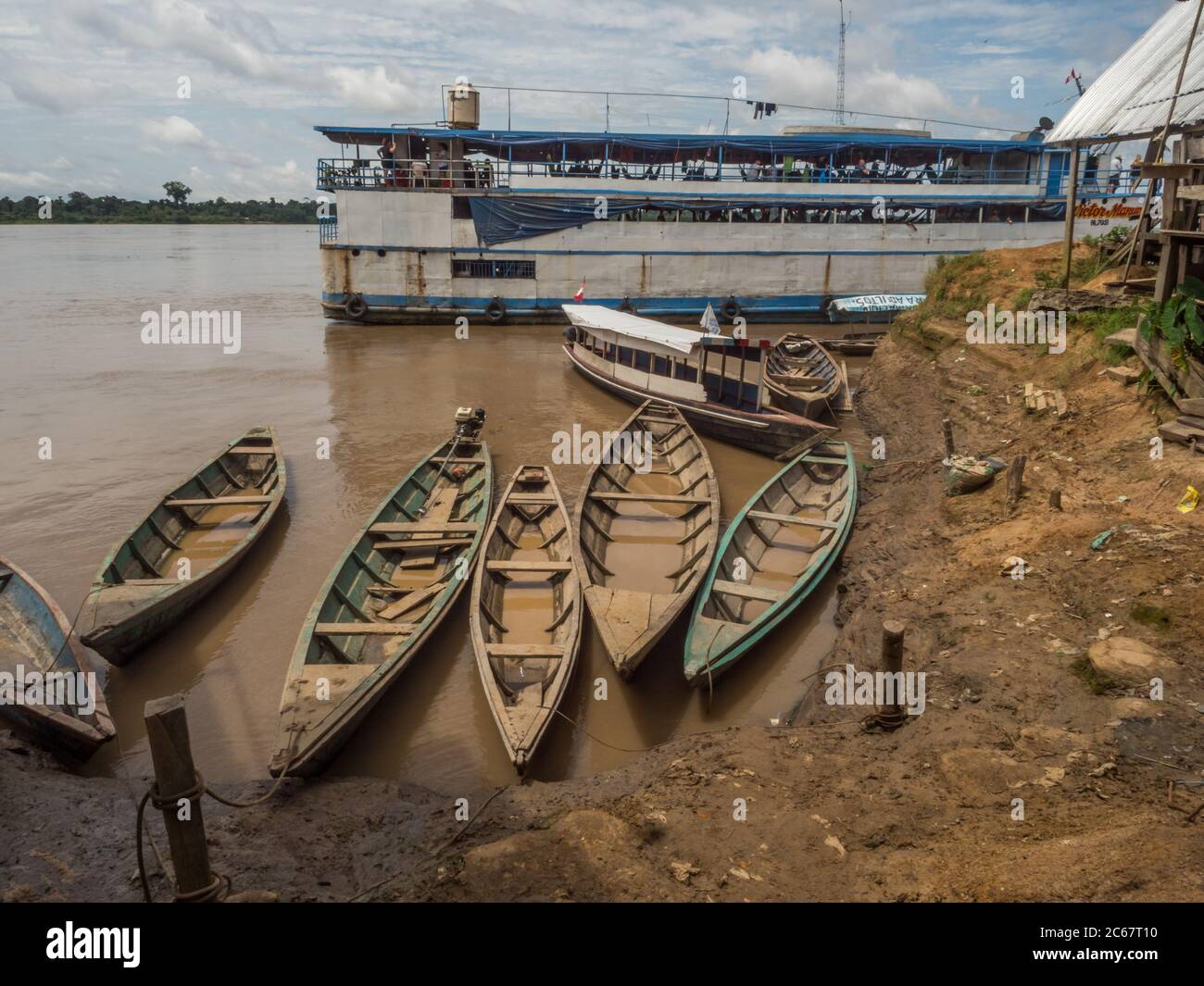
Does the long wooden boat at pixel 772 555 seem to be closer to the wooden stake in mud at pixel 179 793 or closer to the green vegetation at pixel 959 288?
the wooden stake in mud at pixel 179 793

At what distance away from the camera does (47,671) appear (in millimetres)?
7961

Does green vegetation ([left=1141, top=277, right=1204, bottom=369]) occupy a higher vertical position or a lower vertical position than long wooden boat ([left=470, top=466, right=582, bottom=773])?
higher

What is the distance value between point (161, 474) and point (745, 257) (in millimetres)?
23385

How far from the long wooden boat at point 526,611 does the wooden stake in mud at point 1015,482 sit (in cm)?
551

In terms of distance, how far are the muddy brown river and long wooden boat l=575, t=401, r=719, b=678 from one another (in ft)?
1.83

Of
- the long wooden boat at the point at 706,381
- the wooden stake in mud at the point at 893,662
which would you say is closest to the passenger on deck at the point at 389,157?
the long wooden boat at the point at 706,381

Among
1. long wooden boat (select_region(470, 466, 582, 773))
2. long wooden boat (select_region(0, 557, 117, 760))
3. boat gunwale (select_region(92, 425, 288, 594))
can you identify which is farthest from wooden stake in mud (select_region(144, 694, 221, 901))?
boat gunwale (select_region(92, 425, 288, 594))

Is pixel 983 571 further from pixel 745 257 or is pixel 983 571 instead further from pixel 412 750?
pixel 745 257

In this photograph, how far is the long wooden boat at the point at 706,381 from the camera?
16.0 meters

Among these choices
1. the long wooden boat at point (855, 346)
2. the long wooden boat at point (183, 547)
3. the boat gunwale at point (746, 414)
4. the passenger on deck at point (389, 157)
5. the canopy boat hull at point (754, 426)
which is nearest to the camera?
the long wooden boat at point (183, 547)

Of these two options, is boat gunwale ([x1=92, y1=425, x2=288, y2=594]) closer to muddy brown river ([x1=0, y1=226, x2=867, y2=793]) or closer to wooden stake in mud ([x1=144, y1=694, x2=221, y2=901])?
muddy brown river ([x1=0, y1=226, x2=867, y2=793])

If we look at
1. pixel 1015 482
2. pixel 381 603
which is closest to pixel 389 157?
pixel 381 603

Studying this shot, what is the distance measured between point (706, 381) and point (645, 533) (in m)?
6.15

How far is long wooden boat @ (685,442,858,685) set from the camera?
8609mm
